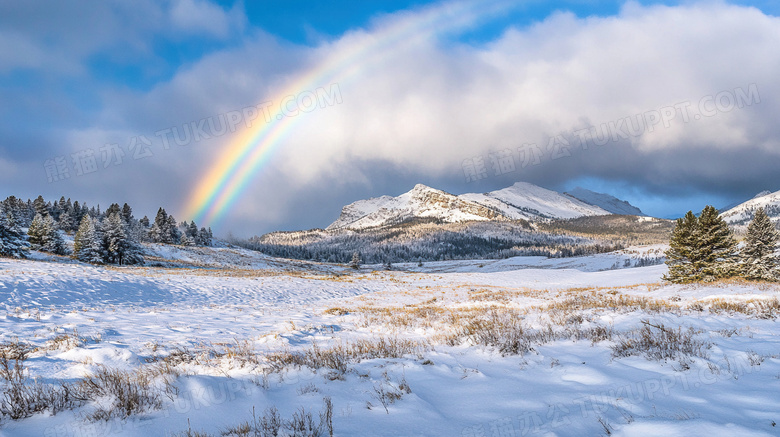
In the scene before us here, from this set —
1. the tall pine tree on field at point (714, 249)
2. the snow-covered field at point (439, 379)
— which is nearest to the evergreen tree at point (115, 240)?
the snow-covered field at point (439, 379)

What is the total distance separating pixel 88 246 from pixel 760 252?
226 feet

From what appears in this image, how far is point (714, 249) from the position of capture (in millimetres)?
22578

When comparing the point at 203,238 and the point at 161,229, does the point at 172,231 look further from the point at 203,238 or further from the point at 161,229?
the point at 203,238

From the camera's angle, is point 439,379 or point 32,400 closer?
point 32,400

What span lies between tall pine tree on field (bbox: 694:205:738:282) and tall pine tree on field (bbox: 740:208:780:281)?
0.56 meters

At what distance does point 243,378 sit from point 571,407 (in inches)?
166

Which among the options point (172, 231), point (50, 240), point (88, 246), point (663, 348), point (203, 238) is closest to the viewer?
point (663, 348)

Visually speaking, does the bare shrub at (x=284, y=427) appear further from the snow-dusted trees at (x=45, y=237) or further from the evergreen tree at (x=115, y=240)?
the snow-dusted trees at (x=45, y=237)

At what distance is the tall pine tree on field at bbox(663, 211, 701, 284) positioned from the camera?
23.0 meters

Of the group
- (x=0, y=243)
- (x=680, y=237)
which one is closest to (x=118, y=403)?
(x=680, y=237)

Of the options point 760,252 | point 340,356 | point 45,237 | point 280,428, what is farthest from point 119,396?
point 45,237

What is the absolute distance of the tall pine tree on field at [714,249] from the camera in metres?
21.7

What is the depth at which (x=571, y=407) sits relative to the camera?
3.51 meters

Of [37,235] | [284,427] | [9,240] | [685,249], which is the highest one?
[37,235]
